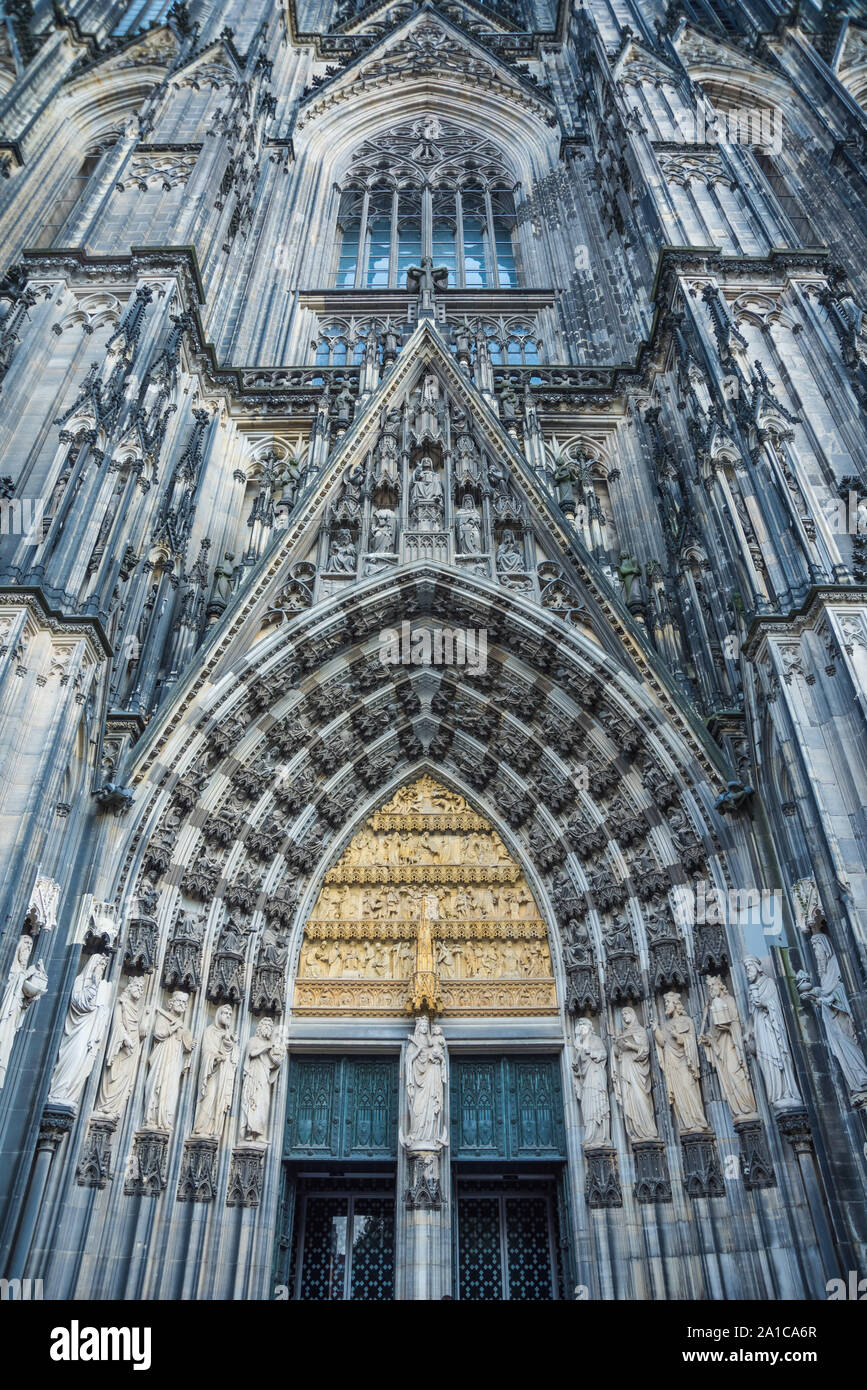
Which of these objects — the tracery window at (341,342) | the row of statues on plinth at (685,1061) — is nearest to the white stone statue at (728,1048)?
the row of statues on plinth at (685,1061)

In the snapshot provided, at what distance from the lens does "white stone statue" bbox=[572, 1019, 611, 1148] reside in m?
8.45

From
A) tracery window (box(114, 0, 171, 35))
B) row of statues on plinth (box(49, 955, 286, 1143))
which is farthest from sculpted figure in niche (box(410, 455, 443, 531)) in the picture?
tracery window (box(114, 0, 171, 35))

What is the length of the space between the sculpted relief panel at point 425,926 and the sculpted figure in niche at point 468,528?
3034 mm

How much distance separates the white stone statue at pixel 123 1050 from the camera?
7.52 meters

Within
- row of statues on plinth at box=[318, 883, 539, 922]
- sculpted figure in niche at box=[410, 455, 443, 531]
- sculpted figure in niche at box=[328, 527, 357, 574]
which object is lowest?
row of statues on plinth at box=[318, 883, 539, 922]

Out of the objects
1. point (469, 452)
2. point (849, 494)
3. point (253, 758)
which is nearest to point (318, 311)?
point (469, 452)

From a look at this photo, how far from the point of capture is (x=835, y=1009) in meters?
6.46

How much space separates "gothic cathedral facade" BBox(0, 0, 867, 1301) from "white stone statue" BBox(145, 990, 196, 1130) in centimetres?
3

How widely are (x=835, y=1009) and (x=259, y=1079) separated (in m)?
5.11

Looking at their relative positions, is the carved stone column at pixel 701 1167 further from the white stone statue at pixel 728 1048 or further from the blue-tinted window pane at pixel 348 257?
the blue-tinted window pane at pixel 348 257

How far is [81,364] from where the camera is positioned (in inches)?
408

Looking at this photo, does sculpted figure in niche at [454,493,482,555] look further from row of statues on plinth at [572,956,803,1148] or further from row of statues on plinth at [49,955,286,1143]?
row of statues on plinth at [49,955,286,1143]

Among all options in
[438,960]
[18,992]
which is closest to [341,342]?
[438,960]
